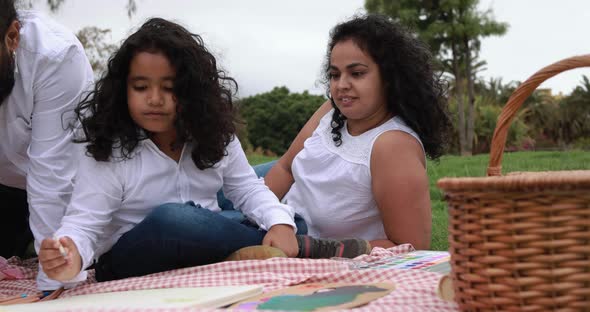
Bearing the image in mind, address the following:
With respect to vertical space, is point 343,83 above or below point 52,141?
above

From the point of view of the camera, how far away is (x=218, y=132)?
2.27m

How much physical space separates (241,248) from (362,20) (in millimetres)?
992

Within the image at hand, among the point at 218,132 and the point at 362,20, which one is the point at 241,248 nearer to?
the point at 218,132

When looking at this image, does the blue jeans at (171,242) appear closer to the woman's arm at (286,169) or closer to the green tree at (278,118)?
the woman's arm at (286,169)

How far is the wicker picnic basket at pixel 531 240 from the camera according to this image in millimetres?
1264

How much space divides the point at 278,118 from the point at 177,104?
21.2 metres

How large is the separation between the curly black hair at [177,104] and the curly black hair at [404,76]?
56 centimetres

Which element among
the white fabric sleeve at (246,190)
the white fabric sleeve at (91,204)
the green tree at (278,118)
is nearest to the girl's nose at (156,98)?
the white fabric sleeve at (91,204)

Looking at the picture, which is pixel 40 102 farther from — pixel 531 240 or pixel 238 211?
pixel 531 240

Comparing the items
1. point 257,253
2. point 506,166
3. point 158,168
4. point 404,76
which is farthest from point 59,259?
point 506,166

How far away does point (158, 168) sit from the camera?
7.14ft

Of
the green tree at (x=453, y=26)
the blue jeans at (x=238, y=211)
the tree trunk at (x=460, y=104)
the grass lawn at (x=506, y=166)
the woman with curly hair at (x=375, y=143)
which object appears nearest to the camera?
the woman with curly hair at (x=375, y=143)

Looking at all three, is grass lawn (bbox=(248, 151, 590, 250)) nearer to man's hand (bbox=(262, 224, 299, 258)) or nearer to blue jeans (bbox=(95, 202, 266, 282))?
man's hand (bbox=(262, 224, 299, 258))

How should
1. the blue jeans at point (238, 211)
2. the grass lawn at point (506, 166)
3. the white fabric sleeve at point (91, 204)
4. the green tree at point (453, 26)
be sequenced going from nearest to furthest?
the white fabric sleeve at point (91, 204)
the blue jeans at point (238, 211)
the grass lawn at point (506, 166)
the green tree at point (453, 26)
